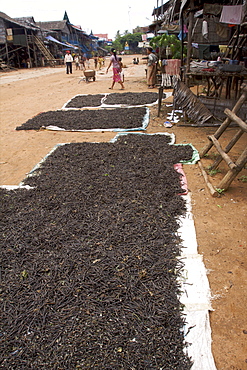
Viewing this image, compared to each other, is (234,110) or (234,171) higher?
(234,110)

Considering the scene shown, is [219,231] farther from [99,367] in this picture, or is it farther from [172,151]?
[172,151]

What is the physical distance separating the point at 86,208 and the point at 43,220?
450 millimetres

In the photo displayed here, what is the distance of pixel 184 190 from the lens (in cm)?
315

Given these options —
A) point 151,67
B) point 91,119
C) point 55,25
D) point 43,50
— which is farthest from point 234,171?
point 55,25

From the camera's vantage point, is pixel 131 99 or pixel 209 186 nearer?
pixel 209 186

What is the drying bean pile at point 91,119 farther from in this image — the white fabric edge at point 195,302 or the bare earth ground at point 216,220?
the white fabric edge at point 195,302

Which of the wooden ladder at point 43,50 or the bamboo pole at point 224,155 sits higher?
the wooden ladder at point 43,50

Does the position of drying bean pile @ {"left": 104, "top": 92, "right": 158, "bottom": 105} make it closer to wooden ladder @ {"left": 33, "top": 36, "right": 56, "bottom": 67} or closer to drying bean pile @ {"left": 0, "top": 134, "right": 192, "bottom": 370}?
drying bean pile @ {"left": 0, "top": 134, "right": 192, "bottom": 370}

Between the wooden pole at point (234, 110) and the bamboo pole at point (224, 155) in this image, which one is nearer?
the bamboo pole at point (224, 155)

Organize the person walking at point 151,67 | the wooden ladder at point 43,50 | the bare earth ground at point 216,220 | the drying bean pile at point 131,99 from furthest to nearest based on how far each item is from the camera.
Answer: the wooden ladder at point 43,50 < the person walking at point 151,67 < the drying bean pile at point 131,99 < the bare earth ground at point 216,220

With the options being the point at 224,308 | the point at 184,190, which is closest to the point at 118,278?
the point at 224,308

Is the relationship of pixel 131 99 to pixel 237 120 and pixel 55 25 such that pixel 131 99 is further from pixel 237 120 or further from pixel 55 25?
pixel 55 25

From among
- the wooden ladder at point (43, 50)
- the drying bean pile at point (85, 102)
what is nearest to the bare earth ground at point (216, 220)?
the drying bean pile at point (85, 102)

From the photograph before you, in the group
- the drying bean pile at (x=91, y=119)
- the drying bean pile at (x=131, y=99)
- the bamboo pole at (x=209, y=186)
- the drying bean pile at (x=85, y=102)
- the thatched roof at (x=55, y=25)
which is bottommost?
the bamboo pole at (x=209, y=186)
